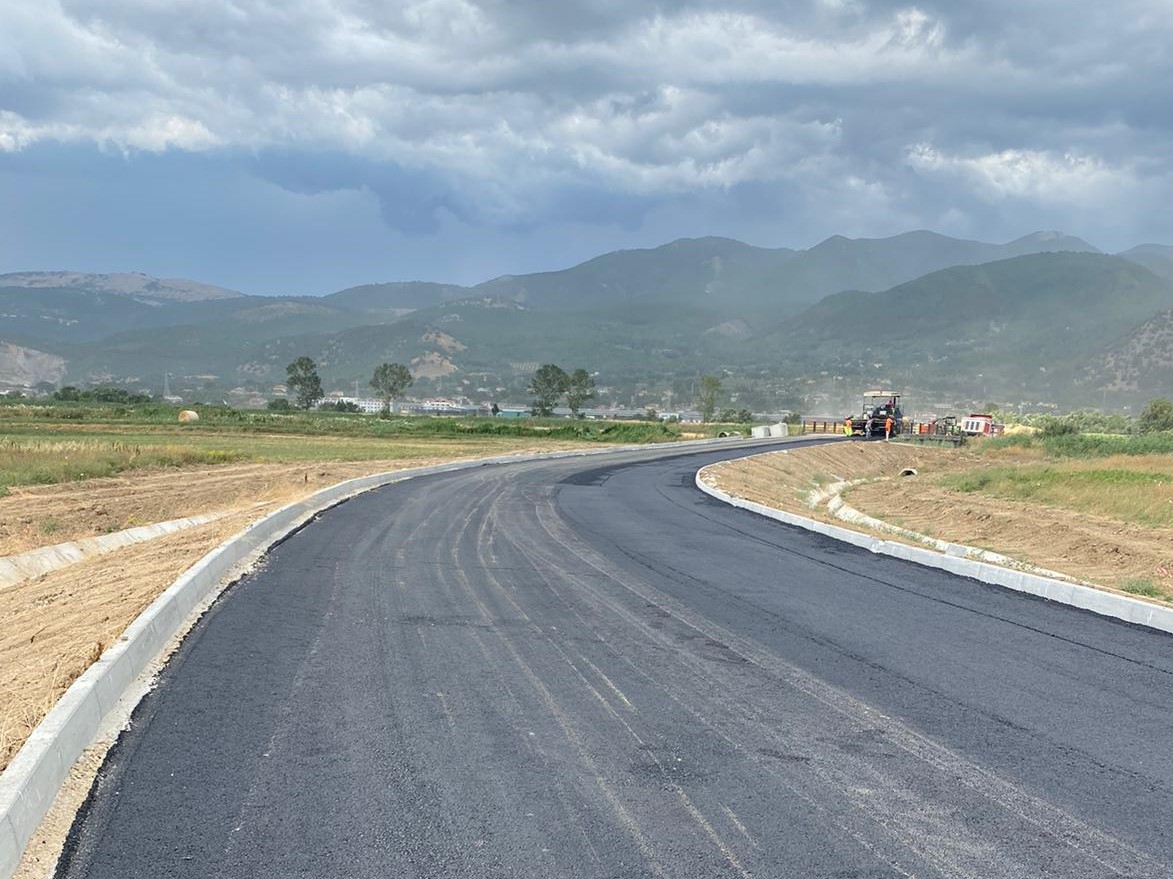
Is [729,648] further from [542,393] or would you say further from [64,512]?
[542,393]

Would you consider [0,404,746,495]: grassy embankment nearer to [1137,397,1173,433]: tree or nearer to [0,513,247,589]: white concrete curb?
[0,513,247,589]: white concrete curb

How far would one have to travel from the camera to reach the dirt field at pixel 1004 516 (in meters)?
17.1

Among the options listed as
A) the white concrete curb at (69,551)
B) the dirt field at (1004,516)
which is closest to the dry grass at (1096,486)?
the dirt field at (1004,516)

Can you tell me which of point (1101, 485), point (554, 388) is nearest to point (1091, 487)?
point (1101, 485)

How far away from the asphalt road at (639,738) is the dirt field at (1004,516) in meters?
6.41

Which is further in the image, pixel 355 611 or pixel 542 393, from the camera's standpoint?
pixel 542 393

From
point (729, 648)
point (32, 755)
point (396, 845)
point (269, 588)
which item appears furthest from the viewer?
point (269, 588)

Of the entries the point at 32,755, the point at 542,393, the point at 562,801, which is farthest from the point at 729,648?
the point at 542,393

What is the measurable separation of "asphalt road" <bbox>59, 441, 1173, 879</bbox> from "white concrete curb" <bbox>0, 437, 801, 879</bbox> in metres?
0.25

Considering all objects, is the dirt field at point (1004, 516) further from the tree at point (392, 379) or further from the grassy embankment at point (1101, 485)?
the tree at point (392, 379)

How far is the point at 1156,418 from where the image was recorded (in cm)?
7838

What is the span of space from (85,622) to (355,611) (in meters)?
2.85

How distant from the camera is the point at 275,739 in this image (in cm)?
606

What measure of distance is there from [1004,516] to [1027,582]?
1285 centimetres
